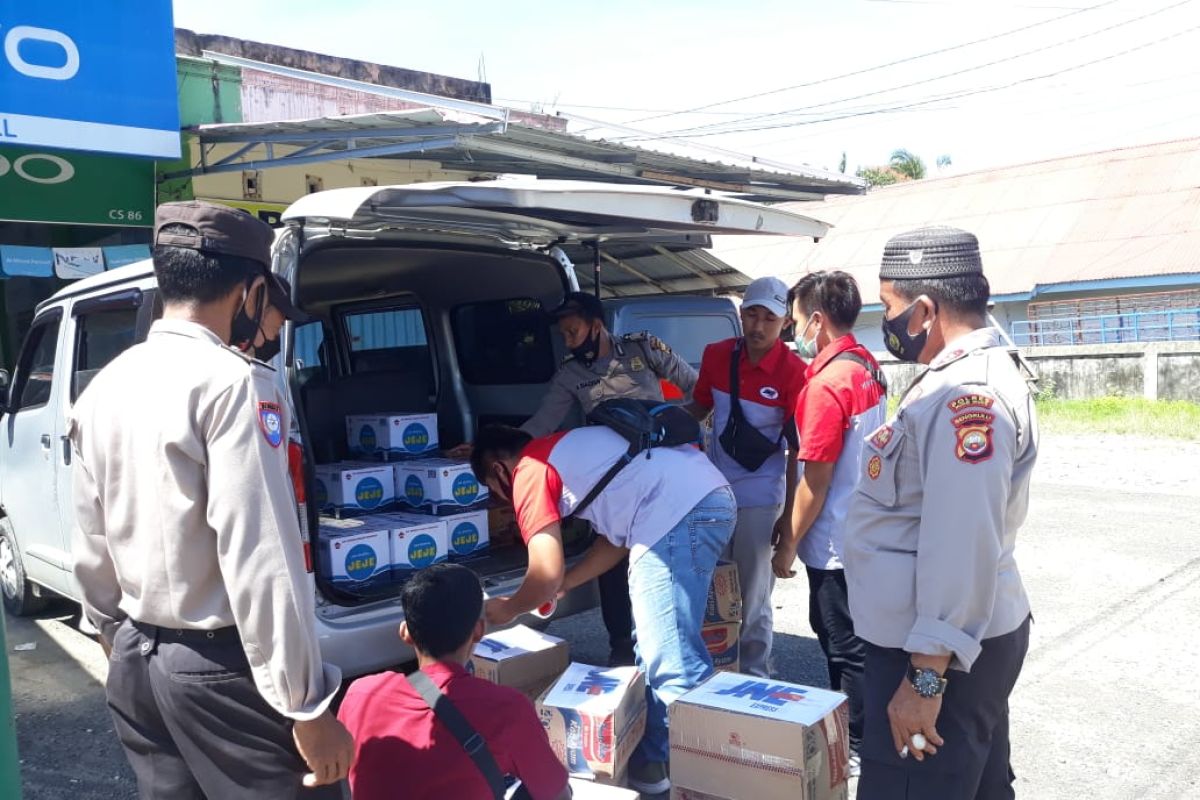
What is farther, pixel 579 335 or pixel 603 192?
pixel 579 335

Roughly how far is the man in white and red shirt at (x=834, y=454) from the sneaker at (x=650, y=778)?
738 millimetres

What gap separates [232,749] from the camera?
6.68ft

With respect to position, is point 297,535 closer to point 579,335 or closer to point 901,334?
point 901,334

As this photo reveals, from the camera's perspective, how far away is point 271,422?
201 cm

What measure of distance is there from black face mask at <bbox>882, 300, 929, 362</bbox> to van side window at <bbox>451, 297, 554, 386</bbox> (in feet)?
9.48

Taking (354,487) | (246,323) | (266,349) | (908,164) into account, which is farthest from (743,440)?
(908,164)

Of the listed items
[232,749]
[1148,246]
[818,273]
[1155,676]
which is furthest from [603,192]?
[1148,246]

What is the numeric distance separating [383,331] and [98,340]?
165 cm

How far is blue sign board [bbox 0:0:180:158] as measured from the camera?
23.5 ft

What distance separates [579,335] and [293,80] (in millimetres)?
6467

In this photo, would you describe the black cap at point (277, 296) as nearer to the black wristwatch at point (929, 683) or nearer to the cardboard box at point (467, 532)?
the black wristwatch at point (929, 683)

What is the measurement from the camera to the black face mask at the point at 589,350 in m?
4.55

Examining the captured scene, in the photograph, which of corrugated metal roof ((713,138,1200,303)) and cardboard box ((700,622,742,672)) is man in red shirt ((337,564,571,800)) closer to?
cardboard box ((700,622,742,672))

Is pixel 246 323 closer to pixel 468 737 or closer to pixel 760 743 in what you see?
pixel 468 737
